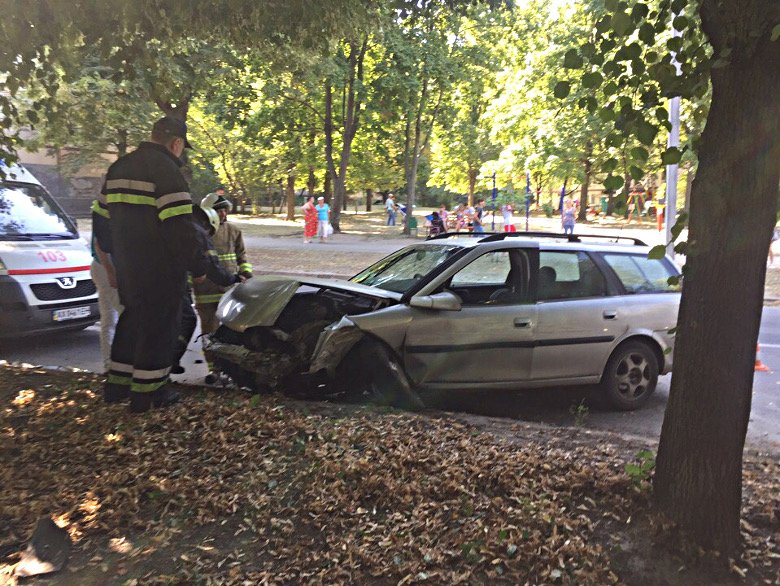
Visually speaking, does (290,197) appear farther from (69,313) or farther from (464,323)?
(464,323)

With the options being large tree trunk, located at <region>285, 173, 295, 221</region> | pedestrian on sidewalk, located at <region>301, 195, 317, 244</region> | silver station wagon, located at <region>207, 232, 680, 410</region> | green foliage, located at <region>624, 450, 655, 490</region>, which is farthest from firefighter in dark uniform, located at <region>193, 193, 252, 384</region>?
large tree trunk, located at <region>285, 173, 295, 221</region>

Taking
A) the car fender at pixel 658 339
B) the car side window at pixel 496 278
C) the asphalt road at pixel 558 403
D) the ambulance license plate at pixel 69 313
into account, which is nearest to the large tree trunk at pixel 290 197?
the asphalt road at pixel 558 403

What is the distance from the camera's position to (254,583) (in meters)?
2.60

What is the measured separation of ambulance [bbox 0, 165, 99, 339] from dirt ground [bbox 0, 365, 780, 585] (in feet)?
10.7

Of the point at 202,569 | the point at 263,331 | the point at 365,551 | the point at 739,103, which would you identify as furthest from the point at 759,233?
the point at 263,331

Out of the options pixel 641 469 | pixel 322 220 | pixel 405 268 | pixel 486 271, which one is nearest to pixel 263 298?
pixel 405 268

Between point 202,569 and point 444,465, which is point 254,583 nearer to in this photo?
point 202,569

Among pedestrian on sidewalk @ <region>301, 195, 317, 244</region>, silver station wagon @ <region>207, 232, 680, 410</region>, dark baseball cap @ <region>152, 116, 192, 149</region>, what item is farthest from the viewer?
pedestrian on sidewalk @ <region>301, 195, 317, 244</region>

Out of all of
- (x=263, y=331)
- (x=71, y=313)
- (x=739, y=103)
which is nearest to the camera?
(x=739, y=103)

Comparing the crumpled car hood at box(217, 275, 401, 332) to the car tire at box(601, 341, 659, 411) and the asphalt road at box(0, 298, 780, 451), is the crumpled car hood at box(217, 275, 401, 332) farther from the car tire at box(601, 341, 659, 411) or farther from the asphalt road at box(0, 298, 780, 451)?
the car tire at box(601, 341, 659, 411)

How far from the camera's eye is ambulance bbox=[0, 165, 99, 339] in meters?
7.09

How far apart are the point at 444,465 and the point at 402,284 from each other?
2.41 meters

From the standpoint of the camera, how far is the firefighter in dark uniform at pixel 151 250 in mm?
4133

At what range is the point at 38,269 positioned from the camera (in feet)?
23.8
